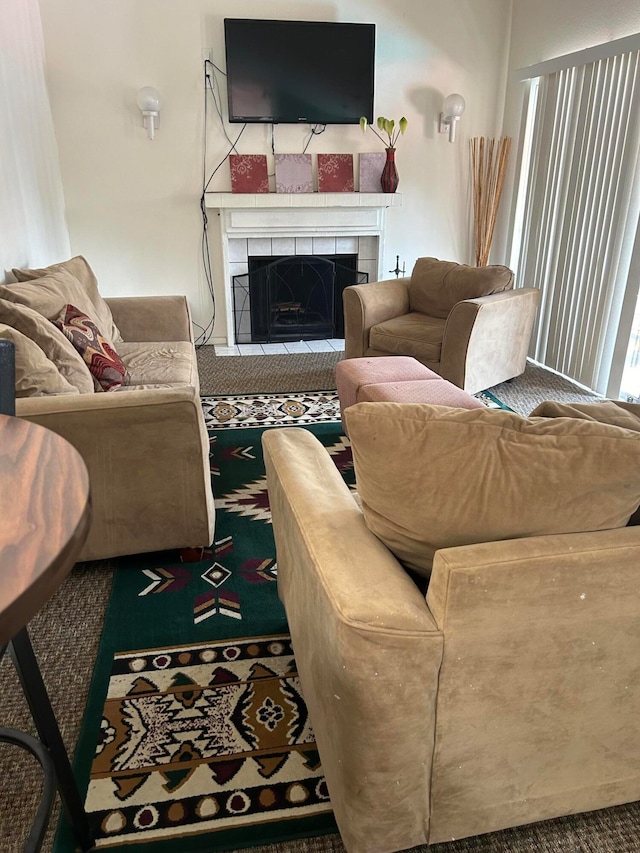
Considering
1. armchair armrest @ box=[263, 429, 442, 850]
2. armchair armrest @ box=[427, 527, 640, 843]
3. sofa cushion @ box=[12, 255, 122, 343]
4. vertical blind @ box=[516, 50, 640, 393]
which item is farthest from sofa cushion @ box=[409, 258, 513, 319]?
armchair armrest @ box=[427, 527, 640, 843]

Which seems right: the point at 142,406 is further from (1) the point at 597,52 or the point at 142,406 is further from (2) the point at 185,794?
(1) the point at 597,52

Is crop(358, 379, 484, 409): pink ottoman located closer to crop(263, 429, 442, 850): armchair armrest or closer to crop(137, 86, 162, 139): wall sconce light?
crop(263, 429, 442, 850): armchair armrest

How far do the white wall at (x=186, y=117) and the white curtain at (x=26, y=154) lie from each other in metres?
0.22

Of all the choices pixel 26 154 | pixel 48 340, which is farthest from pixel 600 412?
pixel 26 154

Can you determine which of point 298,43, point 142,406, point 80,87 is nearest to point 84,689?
point 142,406

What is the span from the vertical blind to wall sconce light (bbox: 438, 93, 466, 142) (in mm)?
516

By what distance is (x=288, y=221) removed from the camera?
192 inches

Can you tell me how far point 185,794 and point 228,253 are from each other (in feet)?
13.5

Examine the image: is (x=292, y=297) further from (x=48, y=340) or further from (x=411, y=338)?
(x=48, y=340)

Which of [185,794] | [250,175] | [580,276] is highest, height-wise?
[250,175]

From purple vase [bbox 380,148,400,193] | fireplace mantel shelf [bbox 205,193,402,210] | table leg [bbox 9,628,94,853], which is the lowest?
table leg [bbox 9,628,94,853]

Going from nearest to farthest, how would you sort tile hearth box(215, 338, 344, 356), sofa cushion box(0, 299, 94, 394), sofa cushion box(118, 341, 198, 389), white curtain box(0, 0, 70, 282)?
sofa cushion box(0, 299, 94, 394)
sofa cushion box(118, 341, 198, 389)
white curtain box(0, 0, 70, 282)
tile hearth box(215, 338, 344, 356)

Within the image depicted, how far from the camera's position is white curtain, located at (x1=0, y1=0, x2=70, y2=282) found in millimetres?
3366

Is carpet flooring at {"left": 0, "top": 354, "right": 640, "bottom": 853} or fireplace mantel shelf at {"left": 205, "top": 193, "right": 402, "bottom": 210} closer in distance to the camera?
carpet flooring at {"left": 0, "top": 354, "right": 640, "bottom": 853}
